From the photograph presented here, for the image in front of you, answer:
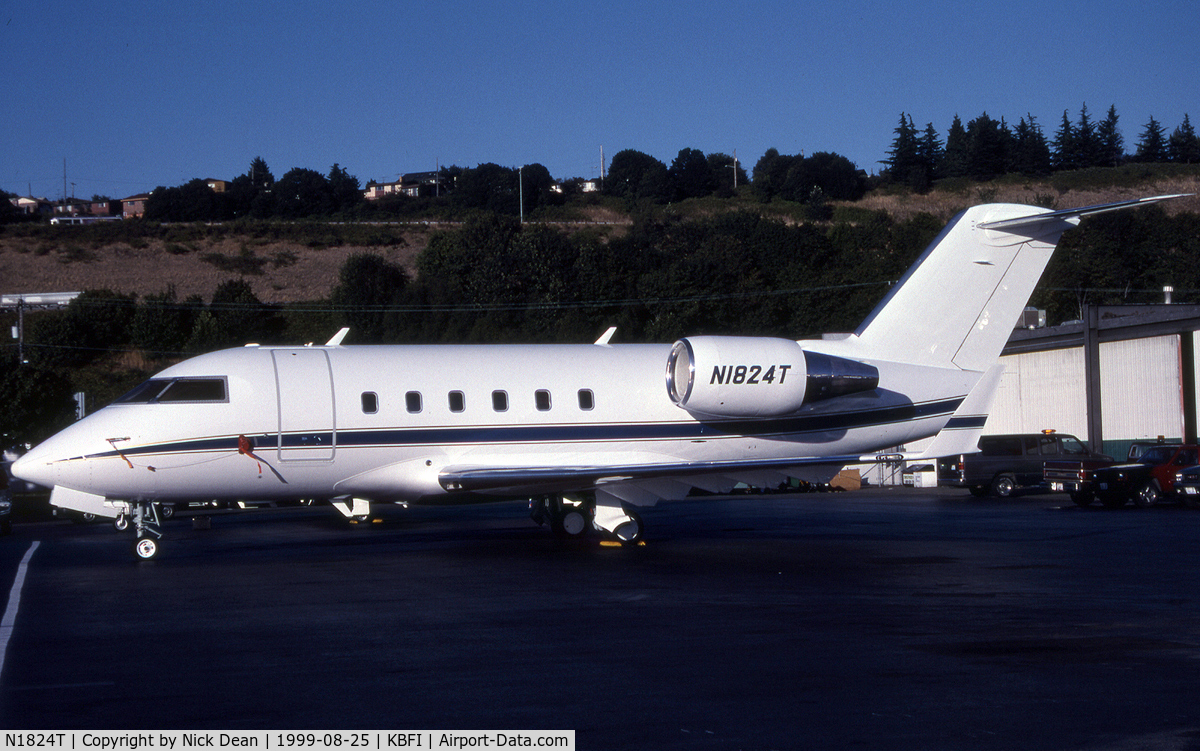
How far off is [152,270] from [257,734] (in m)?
97.3

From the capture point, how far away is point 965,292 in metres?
19.9

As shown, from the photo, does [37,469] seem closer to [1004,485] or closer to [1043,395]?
[1004,485]

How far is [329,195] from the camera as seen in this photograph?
131625 mm

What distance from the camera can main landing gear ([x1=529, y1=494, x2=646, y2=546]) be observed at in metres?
18.5

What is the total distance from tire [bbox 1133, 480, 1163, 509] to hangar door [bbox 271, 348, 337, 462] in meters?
20.6

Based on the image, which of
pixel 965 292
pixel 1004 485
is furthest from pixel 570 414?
pixel 1004 485

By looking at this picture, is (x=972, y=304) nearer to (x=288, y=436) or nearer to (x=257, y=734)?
(x=288, y=436)

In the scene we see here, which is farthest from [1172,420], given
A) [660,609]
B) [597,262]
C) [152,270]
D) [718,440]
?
[152,270]

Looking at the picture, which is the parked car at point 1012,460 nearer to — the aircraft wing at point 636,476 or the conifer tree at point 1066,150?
the aircraft wing at point 636,476

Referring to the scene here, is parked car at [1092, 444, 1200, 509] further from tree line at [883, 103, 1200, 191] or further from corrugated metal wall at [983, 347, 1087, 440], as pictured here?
tree line at [883, 103, 1200, 191]

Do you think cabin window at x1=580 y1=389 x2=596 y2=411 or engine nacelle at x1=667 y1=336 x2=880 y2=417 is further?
cabin window at x1=580 y1=389 x2=596 y2=411

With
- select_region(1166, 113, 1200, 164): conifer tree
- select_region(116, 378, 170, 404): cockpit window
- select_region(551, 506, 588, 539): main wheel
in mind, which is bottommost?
select_region(551, 506, 588, 539): main wheel

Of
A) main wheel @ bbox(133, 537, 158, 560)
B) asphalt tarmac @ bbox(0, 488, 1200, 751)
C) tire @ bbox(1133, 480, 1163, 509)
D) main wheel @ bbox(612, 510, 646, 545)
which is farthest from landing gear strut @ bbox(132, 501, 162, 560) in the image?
tire @ bbox(1133, 480, 1163, 509)

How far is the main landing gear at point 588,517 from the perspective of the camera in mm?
18516
